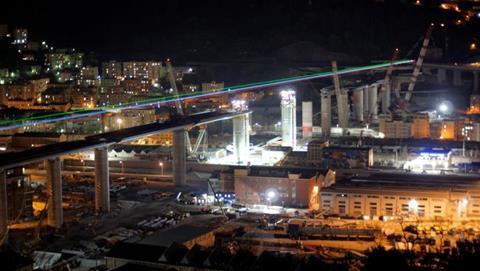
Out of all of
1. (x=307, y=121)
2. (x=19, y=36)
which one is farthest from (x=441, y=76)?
(x=19, y=36)

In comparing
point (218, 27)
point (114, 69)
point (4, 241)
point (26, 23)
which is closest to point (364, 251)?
point (4, 241)

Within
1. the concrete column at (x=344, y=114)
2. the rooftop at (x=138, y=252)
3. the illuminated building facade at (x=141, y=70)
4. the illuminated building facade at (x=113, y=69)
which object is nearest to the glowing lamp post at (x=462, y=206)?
the rooftop at (x=138, y=252)

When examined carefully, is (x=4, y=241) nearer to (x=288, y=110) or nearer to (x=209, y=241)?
(x=209, y=241)

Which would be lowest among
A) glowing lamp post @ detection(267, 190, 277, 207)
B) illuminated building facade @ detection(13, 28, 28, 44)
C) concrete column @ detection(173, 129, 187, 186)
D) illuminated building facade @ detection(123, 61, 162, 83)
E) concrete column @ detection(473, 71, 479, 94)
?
glowing lamp post @ detection(267, 190, 277, 207)

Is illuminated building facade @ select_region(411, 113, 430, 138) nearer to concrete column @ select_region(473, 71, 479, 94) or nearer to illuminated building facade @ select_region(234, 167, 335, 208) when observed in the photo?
illuminated building facade @ select_region(234, 167, 335, 208)

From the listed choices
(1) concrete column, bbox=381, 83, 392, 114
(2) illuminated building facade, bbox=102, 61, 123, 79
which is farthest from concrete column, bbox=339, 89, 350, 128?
(2) illuminated building facade, bbox=102, 61, 123, 79
